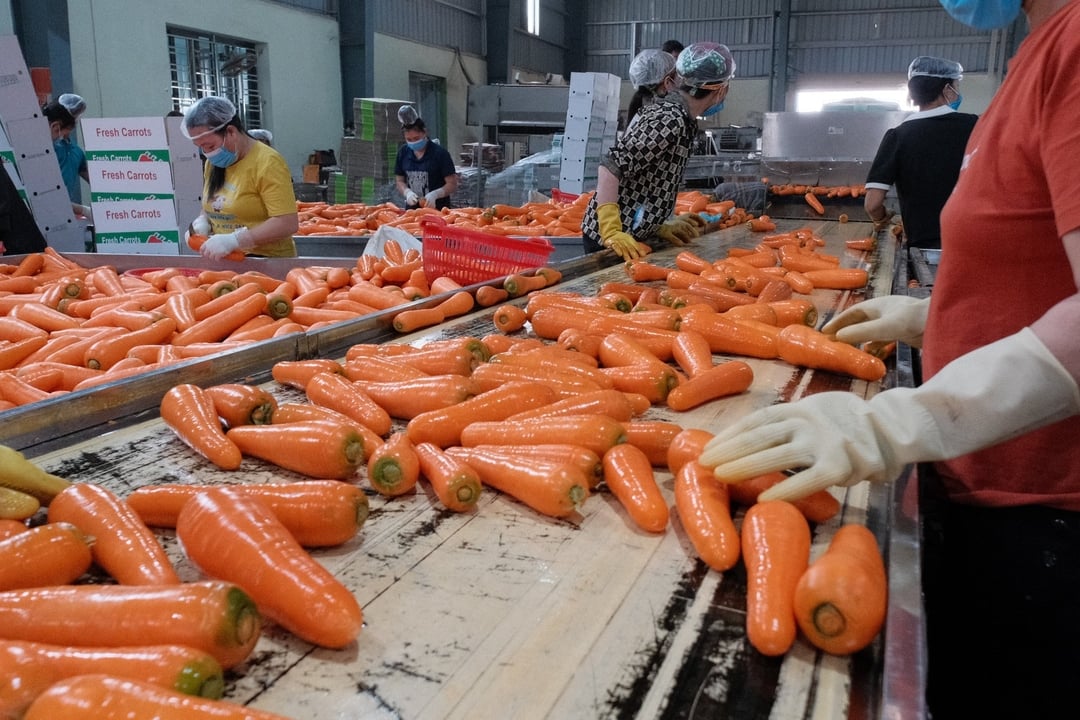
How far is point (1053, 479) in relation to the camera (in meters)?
1.46

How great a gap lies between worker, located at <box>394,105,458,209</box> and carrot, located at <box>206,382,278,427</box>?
7.52 meters

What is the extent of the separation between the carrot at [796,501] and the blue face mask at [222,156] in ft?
13.7

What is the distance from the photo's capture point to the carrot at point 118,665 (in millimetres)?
916

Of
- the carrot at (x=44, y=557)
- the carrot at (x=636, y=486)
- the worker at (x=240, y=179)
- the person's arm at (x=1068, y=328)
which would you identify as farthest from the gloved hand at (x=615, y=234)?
the carrot at (x=44, y=557)

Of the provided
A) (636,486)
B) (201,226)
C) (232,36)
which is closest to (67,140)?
(201,226)

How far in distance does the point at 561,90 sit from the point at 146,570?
421 inches

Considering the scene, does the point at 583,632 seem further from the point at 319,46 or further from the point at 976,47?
the point at 976,47

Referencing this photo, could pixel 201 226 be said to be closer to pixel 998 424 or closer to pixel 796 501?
pixel 796 501

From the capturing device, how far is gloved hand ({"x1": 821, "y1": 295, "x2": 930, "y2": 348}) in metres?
2.19

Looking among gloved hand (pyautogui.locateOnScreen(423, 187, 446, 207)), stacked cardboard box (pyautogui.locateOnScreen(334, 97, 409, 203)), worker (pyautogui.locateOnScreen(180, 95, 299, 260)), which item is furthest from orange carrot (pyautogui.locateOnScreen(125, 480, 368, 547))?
stacked cardboard box (pyautogui.locateOnScreen(334, 97, 409, 203))

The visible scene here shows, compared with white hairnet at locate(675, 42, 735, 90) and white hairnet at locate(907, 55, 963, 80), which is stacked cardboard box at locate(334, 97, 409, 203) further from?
white hairnet at locate(907, 55, 963, 80)

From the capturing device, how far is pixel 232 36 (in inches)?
533

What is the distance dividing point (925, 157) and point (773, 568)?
4346 mm

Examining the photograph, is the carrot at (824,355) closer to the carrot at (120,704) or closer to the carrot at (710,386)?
the carrot at (710,386)
